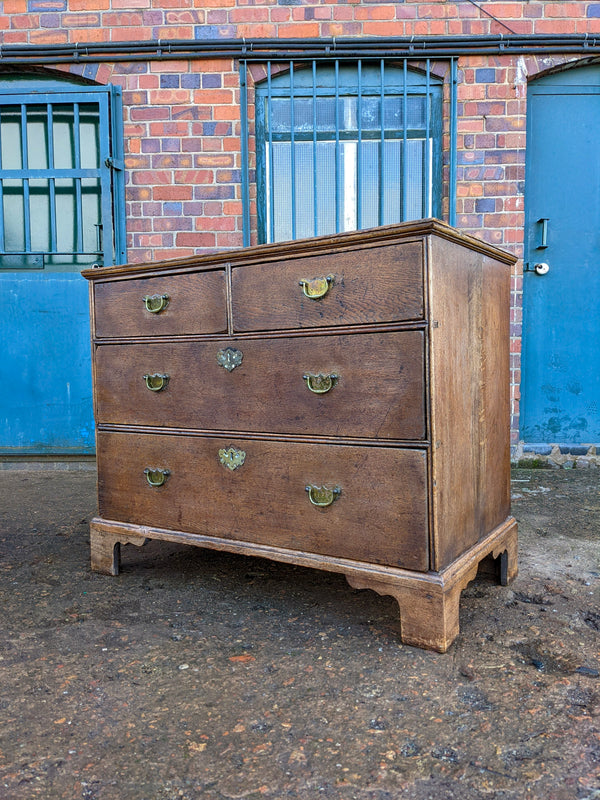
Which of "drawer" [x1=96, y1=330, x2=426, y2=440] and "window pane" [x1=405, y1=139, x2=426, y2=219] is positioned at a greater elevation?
"window pane" [x1=405, y1=139, x2=426, y2=219]

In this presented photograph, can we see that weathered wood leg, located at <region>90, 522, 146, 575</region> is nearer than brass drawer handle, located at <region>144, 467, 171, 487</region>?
No

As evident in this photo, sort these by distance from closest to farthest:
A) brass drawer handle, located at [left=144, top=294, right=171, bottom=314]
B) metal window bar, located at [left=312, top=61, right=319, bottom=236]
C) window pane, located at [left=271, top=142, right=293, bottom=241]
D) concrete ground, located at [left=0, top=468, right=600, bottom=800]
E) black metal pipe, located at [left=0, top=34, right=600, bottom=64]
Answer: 1. concrete ground, located at [left=0, top=468, right=600, bottom=800]
2. brass drawer handle, located at [left=144, top=294, right=171, bottom=314]
3. black metal pipe, located at [left=0, top=34, right=600, bottom=64]
4. metal window bar, located at [left=312, top=61, right=319, bottom=236]
5. window pane, located at [left=271, top=142, right=293, bottom=241]

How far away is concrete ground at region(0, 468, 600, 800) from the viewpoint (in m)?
1.01

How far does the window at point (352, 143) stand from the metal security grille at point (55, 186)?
3.31ft

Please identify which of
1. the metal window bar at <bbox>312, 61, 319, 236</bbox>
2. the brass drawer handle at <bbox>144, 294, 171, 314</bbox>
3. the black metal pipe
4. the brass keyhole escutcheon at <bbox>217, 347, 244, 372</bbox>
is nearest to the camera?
the brass keyhole escutcheon at <bbox>217, 347, 244, 372</bbox>

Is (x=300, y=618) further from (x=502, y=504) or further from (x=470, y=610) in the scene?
(x=502, y=504)

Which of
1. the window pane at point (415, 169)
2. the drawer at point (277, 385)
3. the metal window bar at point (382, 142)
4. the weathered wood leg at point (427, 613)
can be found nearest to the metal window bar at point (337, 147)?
the metal window bar at point (382, 142)

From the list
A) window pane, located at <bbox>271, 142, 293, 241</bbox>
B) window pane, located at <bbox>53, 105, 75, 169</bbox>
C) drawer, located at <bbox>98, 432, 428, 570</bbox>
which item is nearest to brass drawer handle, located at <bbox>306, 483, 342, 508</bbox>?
drawer, located at <bbox>98, 432, 428, 570</bbox>

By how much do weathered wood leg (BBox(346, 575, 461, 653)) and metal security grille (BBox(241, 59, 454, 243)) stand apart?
2.59 metres

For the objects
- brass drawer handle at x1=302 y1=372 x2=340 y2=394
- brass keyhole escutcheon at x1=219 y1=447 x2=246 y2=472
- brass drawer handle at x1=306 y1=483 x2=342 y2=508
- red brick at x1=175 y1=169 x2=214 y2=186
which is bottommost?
brass drawer handle at x1=306 y1=483 x2=342 y2=508

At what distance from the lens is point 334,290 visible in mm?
1519

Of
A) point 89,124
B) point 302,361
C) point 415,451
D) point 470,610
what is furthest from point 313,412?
point 89,124

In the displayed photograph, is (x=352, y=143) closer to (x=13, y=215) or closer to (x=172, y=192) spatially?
(x=172, y=192)

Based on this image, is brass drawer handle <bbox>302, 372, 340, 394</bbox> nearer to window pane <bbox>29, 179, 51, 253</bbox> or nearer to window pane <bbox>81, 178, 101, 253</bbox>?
window pane <bbox>81, 178, 101, 253</bbox>
